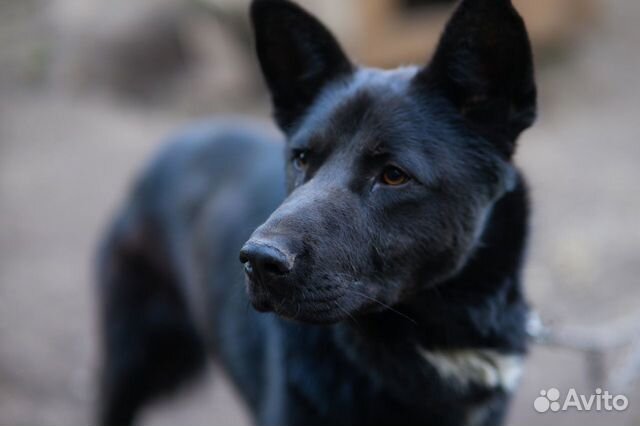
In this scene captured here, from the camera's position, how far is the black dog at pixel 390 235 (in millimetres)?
2264

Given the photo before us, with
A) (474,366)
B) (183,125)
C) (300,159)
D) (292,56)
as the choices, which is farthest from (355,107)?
(183,125)

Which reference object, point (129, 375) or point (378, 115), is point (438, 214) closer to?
point (378, 115)

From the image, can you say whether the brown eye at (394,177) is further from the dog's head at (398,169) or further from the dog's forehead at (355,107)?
the dog's forehead at (355,107)

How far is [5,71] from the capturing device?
9312mm

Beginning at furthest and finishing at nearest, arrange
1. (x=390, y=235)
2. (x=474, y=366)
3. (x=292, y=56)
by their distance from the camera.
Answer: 1. (x=292, y=56)
2. (x=474, y=366)
3. (x=390, y=235)

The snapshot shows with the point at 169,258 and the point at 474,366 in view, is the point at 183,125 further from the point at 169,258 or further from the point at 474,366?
the point at 474,366

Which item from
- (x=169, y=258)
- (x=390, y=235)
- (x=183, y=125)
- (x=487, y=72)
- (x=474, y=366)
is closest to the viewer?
(x=390, y=235)

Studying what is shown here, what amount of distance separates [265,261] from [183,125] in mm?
6279

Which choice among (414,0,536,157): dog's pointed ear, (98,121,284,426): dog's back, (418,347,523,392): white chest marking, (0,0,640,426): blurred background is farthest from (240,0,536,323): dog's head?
(0,0,640,426): blurred background

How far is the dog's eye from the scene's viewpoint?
2.59m

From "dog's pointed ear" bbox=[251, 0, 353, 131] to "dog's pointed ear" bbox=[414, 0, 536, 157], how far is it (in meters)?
0.36

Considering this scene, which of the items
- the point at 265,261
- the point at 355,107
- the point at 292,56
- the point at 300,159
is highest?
the point at 292,56

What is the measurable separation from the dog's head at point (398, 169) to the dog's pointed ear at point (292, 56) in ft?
0.04

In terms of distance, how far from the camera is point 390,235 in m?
2.36
